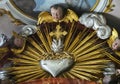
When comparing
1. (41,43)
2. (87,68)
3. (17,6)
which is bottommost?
(87,68)

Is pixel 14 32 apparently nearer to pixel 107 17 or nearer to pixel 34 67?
pixel 34 67

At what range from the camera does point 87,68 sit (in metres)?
5.38

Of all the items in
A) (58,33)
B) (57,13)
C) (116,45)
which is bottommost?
(116,45)

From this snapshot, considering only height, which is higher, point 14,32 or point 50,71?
point 14,32

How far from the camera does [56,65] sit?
5395 mm

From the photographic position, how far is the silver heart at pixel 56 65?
5.38 m

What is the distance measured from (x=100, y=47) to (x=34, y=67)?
1.80 feet

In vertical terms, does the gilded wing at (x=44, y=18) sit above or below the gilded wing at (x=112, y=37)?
above

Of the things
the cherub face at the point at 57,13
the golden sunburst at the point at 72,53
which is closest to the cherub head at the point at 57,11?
the cherub face at the point at 57,13

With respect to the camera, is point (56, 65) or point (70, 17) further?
point (70, 17)

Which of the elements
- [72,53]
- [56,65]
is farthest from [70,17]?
A: [56,65]

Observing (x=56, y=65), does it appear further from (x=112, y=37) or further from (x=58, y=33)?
(x=112, y=37)

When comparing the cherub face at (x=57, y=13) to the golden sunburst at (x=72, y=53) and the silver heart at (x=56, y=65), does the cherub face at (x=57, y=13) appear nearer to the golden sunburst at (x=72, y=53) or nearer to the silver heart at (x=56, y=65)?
the golden sunburst at (x=72, y=53)

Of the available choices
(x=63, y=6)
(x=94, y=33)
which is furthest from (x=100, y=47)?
(x=63, y=6)
